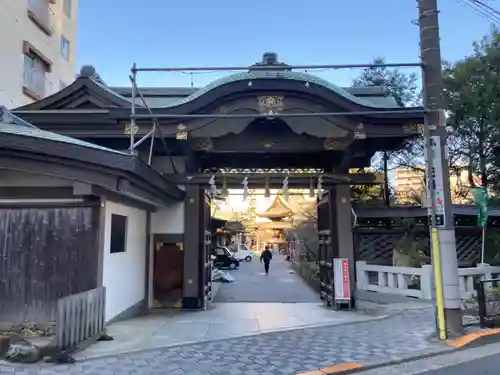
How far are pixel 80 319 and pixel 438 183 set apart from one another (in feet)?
21.8

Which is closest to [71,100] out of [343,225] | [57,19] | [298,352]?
[343,225]

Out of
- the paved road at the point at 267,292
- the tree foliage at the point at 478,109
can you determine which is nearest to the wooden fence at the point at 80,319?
the paved road at the point at 267,292

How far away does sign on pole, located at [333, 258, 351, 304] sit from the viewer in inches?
467

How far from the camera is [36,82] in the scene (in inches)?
869

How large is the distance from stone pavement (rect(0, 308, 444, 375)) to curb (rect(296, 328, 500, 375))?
13cm

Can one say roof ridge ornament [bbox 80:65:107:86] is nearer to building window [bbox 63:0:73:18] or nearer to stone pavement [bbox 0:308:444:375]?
stone pavement [bbox 0:308:444:375]

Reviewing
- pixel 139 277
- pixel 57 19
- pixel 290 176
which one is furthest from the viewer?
pixel 57 19

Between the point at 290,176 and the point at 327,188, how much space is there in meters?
1.28

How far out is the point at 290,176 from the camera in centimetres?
1231

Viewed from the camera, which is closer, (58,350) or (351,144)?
(58,350)

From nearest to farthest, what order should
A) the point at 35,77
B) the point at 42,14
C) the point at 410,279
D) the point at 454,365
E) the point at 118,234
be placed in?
the point at 454,365 → the point at 118,234 → the point at 410,279 → the point at 35,77 → the point at 42,14

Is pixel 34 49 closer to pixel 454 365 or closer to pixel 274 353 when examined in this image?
pixel 274 353

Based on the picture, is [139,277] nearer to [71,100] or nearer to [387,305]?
[71,100]

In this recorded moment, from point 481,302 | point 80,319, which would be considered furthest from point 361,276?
point 80,319
